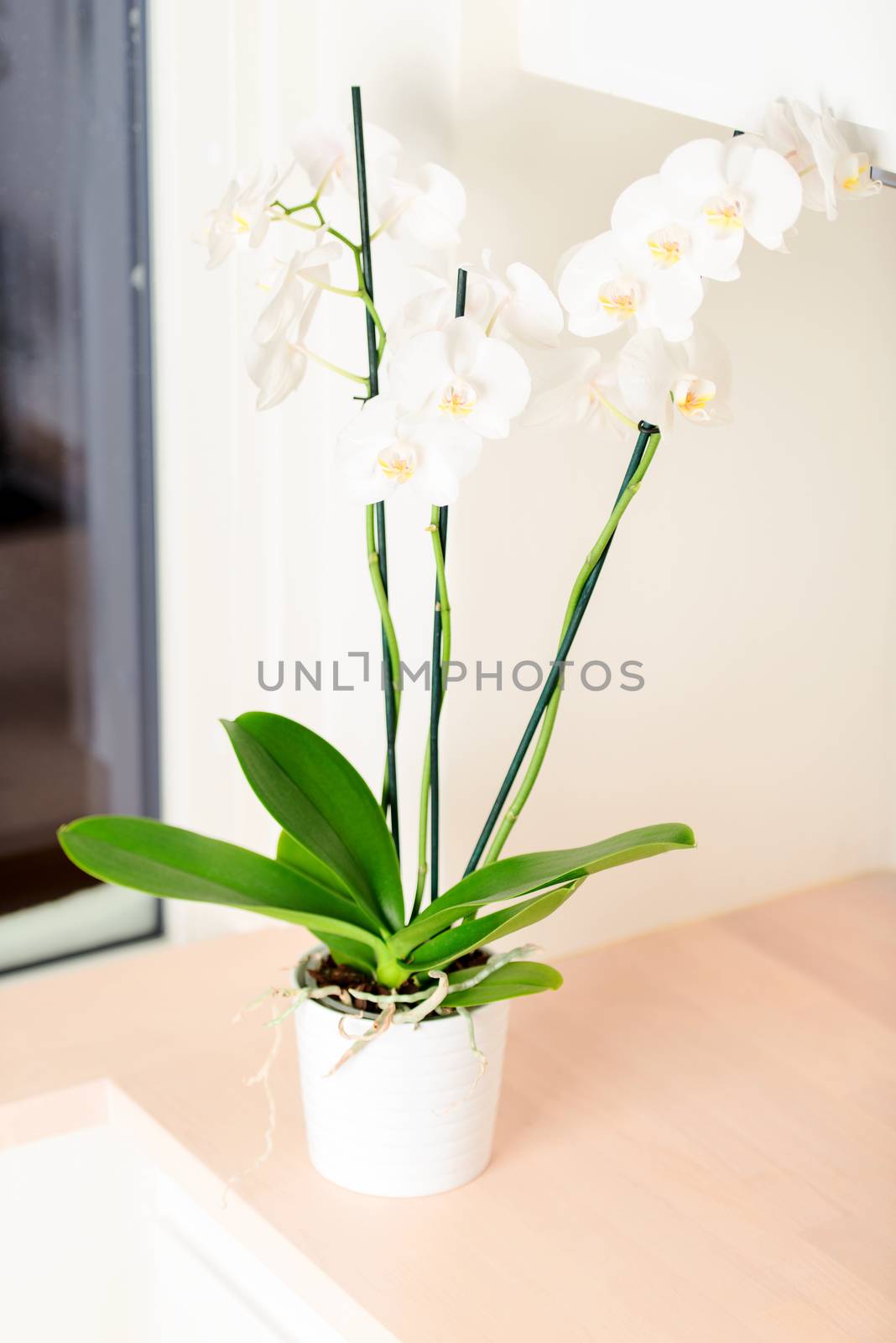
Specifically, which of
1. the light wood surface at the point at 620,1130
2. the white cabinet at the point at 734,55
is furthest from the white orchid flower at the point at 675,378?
the light wood surface at the point at 620,1130

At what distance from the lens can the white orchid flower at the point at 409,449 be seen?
78 centimetres

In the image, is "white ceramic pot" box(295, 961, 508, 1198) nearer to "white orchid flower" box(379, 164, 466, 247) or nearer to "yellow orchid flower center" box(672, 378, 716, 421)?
"yellow orchid flower center" box(672, 378, 716, 421)

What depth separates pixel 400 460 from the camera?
0.79 meters

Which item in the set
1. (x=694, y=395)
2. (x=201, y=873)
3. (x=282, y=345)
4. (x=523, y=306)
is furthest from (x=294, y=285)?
(x=201, y=873)

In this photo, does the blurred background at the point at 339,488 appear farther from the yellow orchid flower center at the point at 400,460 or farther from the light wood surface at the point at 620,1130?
the yellow orchid flower center at the point at 400,460

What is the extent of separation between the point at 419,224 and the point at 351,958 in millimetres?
488

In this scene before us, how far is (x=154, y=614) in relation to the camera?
1266 millimetres

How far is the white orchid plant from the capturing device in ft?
2.49

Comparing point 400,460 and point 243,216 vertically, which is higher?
point 243,216

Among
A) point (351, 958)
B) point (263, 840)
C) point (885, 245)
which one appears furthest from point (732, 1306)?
point (885, 245)

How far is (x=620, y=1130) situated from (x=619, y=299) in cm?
60

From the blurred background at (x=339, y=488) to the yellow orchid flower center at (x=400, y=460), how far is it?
1.06ft

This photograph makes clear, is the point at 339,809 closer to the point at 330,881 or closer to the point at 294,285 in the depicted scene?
the point at 330,881

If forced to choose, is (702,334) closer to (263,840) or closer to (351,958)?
(351,958)
